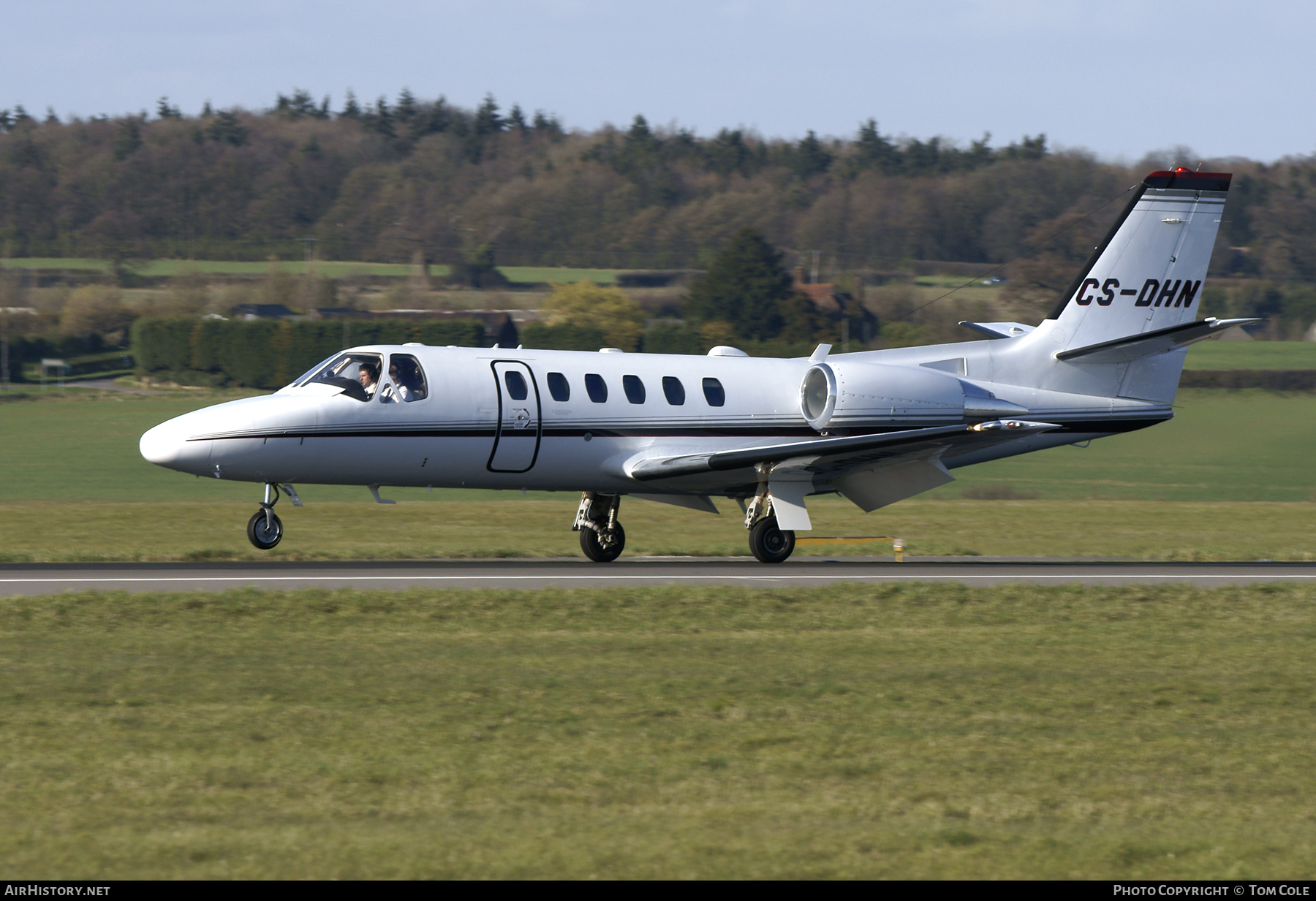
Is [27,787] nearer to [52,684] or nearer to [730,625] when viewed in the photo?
[52,684]

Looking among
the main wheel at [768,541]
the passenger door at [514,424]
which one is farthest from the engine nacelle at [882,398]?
the passenger door at [514,424]

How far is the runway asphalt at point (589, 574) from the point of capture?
17.9m

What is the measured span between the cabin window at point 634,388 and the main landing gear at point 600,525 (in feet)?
6.24

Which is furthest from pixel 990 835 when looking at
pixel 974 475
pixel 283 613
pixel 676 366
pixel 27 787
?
pixel 974 475

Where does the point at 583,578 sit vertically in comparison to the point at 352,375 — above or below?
below

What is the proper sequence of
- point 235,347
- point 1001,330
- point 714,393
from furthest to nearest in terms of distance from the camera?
point 235,347 → point 1001,330 → point 714,393

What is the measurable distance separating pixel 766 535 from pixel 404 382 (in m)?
6.30

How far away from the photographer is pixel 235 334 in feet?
261

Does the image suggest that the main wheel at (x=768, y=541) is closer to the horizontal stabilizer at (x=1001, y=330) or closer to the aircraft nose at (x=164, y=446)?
the horizontal stabilizer at (x=1001, y=330)

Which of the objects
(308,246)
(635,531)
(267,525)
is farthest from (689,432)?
(308,246)

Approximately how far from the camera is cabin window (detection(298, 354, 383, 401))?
68.1 ft

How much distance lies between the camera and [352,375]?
2091 centimetres

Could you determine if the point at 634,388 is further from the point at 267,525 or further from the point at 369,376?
the point at 267,525

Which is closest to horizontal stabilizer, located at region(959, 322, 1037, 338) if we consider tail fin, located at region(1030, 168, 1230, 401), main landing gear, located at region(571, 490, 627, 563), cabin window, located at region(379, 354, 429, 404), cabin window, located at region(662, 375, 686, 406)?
tail fin, located at region(1030, 168, 1230, 401)
